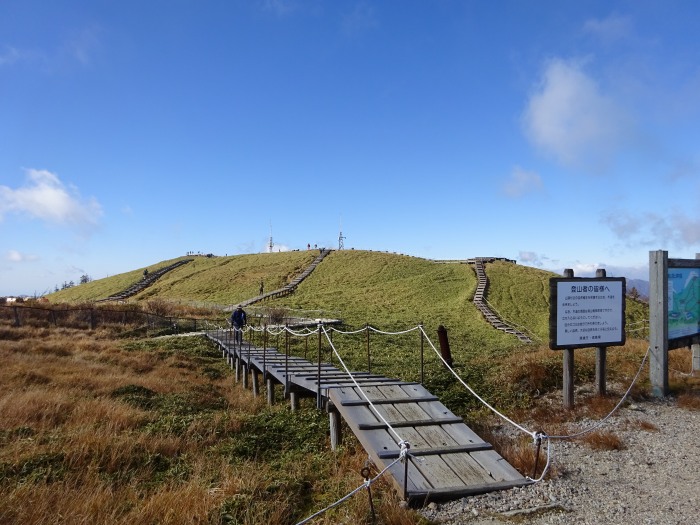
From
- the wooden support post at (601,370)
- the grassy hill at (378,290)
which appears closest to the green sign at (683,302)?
the wooden support post at (601,370)

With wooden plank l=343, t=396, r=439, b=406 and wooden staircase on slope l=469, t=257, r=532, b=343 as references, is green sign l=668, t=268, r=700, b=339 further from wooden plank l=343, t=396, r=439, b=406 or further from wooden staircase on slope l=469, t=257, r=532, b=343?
wooden staircase on slope l=469, t=257, r=532, b=343

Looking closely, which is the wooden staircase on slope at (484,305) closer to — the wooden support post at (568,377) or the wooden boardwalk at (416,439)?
the wooden support post at (568,377)

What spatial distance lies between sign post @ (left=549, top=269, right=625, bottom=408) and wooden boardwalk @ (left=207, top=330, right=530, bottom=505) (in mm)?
2611

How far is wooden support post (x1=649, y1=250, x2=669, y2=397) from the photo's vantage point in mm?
9539

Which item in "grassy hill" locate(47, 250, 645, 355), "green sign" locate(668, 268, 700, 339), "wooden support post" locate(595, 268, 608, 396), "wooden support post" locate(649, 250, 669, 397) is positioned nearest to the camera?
"wooden support post" locate(595, 268, 608, 396)

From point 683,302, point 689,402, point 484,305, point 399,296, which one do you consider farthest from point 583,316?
point 399,296

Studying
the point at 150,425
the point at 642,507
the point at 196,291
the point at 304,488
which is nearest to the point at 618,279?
the point at 642,507

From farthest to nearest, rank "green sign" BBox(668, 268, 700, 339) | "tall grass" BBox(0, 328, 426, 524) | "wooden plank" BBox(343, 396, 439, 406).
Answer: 1. "green sign" BBox(668, 268, 700, 339)
2. "wooden plank" BBox(343, 396, 439, 406)
3. "tall grass" BBox(0, 328, 426, 524)

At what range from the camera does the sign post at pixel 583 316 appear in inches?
342

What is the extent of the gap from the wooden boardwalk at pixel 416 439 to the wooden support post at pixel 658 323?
477 centimetres

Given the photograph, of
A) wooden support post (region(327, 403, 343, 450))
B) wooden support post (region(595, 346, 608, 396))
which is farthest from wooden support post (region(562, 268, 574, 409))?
wooden support post (region(327, 403, 343, 450))

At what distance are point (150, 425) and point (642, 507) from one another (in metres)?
7.14

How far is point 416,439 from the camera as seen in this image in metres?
6.48

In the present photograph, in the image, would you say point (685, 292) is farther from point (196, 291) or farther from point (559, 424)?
point (196, 291)
